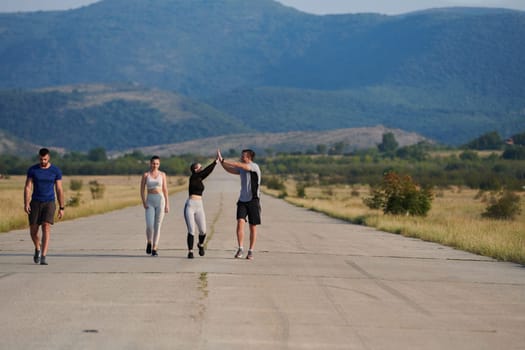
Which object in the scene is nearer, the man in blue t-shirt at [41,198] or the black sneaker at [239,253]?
the man in blue t-shirt at [41,198]

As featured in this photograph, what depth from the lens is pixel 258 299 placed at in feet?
41.4

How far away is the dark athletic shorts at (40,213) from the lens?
662 inches

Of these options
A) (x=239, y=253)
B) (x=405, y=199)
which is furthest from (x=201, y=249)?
(x=405, y=199)

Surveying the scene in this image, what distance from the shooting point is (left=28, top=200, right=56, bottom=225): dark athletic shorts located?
16.8 metres

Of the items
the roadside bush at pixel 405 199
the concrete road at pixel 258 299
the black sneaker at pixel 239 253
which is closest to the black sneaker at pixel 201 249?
the concrete road at pixel 258 299

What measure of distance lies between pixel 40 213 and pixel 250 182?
376cm

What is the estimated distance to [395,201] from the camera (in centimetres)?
4206

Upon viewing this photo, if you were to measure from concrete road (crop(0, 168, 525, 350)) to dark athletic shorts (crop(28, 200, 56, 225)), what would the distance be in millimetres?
767

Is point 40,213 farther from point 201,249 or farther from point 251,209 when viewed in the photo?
point 251,209

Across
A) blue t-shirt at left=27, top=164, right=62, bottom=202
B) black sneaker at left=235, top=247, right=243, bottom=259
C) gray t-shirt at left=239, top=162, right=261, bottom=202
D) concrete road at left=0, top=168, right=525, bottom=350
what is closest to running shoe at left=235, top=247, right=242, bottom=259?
black sneaker at left=235, top=247, right=243, bottom=259

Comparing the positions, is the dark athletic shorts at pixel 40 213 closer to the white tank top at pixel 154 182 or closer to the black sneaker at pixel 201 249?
the white tank top at pixel 154 182

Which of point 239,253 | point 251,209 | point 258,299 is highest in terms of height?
point 251,209

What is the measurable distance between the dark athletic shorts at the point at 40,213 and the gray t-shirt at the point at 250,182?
11.3 ft

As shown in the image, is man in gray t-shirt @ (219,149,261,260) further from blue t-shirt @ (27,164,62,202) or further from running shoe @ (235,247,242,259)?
blue t-shirt @ (27,164,62,202)
